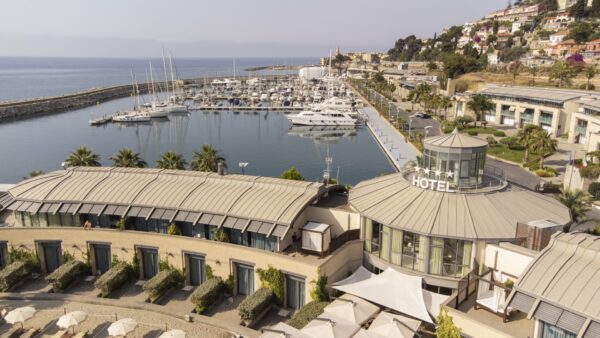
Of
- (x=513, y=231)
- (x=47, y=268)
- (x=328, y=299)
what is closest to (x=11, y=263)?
(x=47, y=268)

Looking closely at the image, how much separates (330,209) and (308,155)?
5408cm

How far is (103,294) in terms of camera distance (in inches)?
1073

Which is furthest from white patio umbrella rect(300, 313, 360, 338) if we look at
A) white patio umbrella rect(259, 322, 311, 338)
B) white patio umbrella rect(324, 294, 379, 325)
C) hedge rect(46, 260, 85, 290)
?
hedge rect(46, 260, 85, 290)

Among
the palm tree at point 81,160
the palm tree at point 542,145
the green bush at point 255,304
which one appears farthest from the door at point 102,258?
the palm tree at point 542,145

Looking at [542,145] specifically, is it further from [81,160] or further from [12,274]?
[12,274]

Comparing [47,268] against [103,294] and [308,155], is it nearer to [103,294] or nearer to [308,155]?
[103,294]

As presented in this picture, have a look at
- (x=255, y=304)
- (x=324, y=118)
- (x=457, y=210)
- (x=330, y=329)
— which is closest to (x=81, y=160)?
(x=255, y=304)

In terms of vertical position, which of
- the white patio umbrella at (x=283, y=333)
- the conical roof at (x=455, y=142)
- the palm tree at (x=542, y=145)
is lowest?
the white patio umbrella at (x=283, y=333)

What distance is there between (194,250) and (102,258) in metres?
7.33

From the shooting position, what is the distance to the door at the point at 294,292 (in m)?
25.3

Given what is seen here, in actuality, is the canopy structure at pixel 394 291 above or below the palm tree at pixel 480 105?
below

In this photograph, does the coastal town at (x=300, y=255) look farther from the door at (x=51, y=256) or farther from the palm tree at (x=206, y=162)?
the palm tree at (x=206, y=162)

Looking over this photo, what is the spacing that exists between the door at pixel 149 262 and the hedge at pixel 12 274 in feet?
26.1

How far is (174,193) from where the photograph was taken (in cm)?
2969
